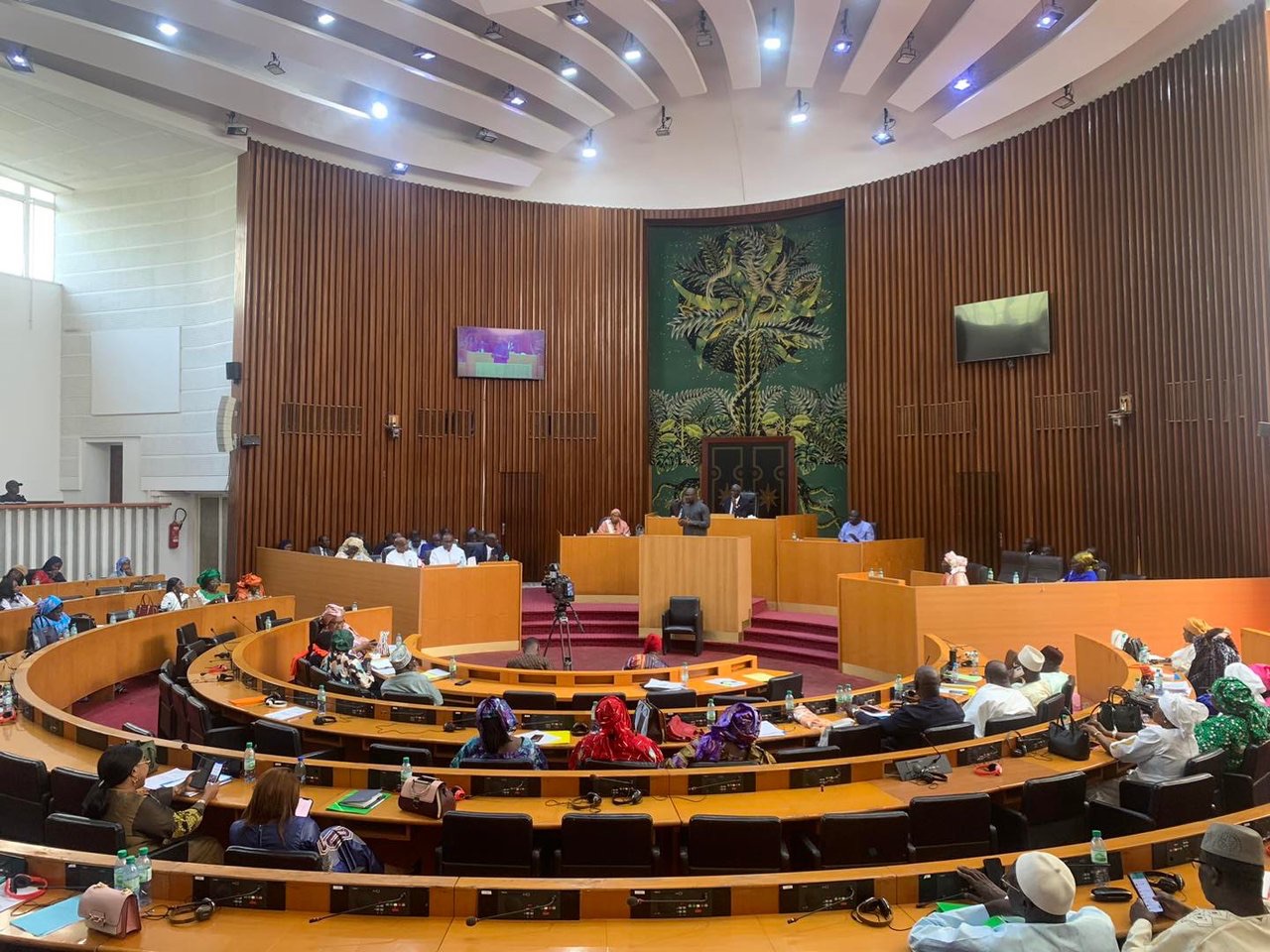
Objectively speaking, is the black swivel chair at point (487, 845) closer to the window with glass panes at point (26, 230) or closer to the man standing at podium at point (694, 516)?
the man standing at podium at point (694, 516)

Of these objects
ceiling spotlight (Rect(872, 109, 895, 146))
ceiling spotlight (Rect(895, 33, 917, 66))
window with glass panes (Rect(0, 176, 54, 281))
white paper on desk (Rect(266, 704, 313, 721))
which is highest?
ceiling spotlight (Rect(895, 33, 917, 66))

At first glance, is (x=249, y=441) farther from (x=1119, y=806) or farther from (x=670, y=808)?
(x=1119, y=806)

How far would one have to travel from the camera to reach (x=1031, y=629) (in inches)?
344

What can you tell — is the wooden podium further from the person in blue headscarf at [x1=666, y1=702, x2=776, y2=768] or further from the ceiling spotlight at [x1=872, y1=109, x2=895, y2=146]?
the ceiling spotlight at [x1=872, y1=109, x2=895, y2=146]

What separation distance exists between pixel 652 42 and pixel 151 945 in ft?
38.8

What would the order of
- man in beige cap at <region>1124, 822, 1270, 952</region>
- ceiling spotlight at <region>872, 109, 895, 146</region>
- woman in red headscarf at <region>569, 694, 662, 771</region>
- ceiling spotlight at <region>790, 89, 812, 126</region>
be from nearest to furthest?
man in beige cap at <region>1124, 822, 1270, 952</region> → woman in red headscarf at <region>569, 694, 662, 771</region> → ceiling spotlight at <region>872, 109, 895, 146</region> → ceiling spotlight at <region>790, 89, 812, 126</region>

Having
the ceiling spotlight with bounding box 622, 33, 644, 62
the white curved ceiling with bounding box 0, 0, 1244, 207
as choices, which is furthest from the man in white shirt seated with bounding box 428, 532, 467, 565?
the ceiling spotlight with bounding box 622, 33, 644, 62

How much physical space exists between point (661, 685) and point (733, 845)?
2723 mm

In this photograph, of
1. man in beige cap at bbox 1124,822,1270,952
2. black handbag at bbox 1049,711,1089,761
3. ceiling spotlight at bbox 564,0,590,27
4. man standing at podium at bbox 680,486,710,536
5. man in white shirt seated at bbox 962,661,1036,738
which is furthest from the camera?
man standing at podium at bbox 680,486,710,536

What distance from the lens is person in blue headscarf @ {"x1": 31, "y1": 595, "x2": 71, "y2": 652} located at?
7.66 metres

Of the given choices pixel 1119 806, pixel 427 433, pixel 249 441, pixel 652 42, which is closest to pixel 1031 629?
pixel 1119 806

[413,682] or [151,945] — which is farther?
[413,682]

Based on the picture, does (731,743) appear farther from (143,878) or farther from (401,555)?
(401,555)

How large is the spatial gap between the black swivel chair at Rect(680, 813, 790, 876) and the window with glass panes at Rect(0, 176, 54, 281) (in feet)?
52.0
